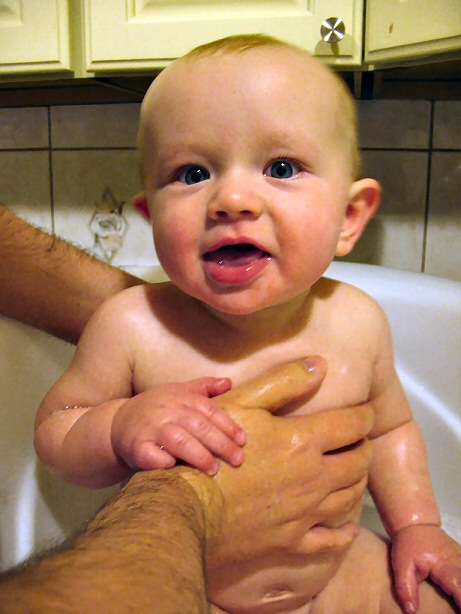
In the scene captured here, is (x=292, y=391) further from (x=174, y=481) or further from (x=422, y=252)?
(x=422, y=252)

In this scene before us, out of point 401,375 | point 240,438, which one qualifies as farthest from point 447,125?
point 240,438

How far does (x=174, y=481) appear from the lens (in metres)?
0.44

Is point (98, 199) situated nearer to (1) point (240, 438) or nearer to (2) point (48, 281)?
(2) point (48, 281)

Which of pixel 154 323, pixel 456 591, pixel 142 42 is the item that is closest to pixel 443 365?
pixel 456 591

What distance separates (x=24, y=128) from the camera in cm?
150

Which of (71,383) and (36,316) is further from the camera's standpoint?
(36,316)

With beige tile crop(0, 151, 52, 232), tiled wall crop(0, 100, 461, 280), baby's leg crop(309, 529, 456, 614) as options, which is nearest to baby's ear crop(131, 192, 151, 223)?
baby's leg crop(309, 529, 456, 614)

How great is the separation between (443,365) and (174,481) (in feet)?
2.21

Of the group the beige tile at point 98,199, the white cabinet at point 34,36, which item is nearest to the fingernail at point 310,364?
the white cabinet at point 34,36

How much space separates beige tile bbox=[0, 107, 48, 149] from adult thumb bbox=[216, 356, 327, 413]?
3.83 feet

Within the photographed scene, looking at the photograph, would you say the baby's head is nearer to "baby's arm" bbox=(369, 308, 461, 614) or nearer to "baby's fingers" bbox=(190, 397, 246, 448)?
"baby's fingers" bbox=(190, 397, 246, 448)

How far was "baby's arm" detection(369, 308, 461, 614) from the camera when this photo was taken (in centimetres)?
62

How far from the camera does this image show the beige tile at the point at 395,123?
1.32m

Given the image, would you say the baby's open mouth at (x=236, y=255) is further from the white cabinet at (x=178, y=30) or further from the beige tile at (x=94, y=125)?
the beige tile at (x=94, y=125)
